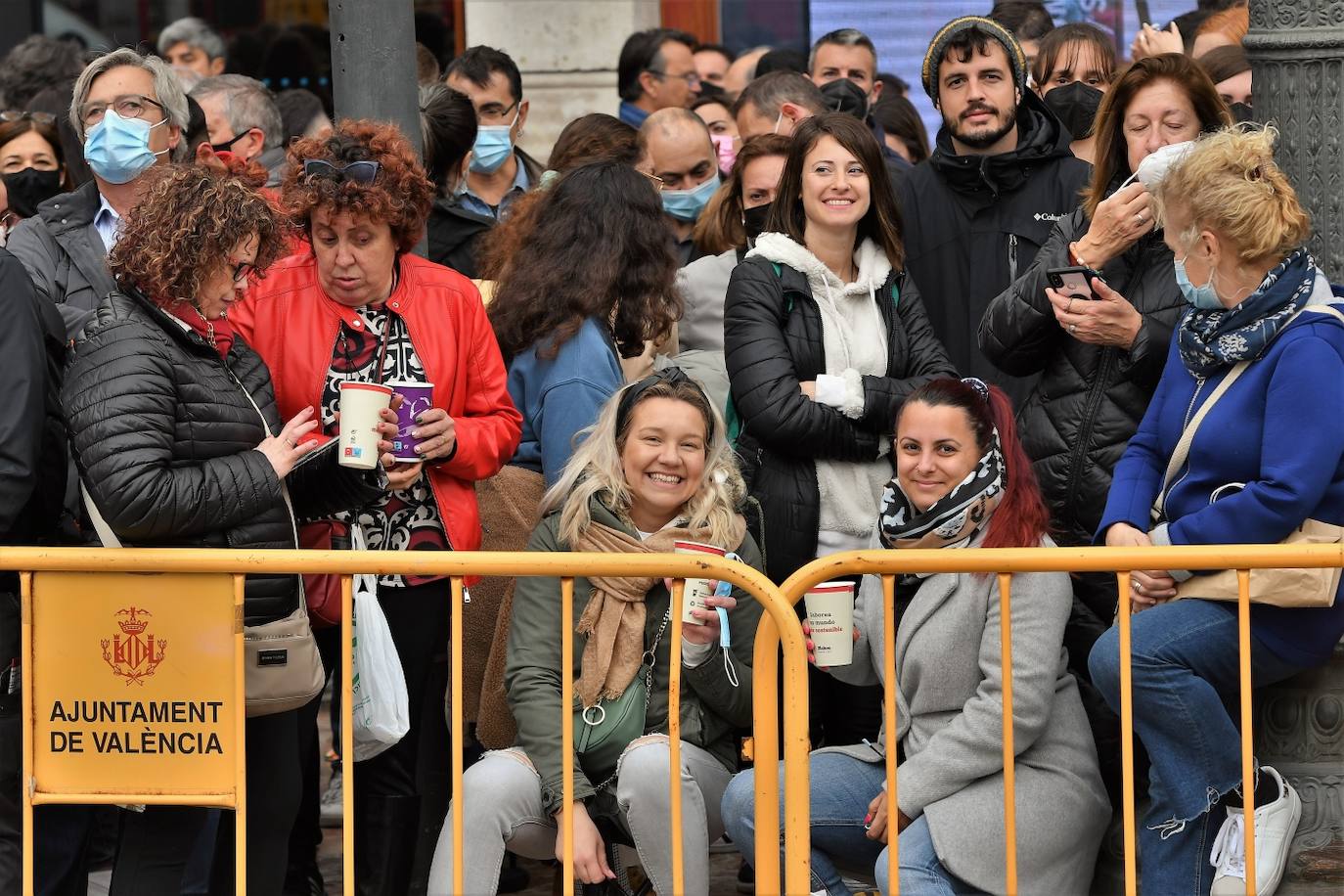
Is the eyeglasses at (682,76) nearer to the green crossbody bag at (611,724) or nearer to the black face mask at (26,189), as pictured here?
the black face mask at (26,189)

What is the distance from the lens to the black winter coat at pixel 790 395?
5.03m

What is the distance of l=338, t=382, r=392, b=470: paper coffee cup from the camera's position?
165 inches

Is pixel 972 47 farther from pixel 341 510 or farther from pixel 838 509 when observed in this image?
pixel 341 510

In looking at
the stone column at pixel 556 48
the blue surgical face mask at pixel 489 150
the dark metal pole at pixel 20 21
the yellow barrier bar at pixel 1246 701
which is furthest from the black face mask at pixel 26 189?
the dark metal pole at pixel 20 21

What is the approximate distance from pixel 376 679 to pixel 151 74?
212 centimetres

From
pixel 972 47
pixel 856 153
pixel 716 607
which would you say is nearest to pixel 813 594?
pixel 716 607

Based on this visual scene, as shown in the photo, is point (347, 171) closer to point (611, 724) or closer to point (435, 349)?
point (435, 349)

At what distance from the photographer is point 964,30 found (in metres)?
5.78

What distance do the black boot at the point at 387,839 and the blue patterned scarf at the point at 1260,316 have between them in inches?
93.2

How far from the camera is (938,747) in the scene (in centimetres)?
435

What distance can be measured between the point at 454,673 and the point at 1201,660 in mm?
1735

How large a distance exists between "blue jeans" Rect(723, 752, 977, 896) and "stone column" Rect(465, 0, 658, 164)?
7.10 m

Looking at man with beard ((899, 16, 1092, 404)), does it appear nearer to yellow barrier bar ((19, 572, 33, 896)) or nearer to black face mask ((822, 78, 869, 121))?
black face mask ((822, 78, 869, 121))

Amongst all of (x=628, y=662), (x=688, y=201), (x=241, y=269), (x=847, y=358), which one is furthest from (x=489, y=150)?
(x=628, y=662)
